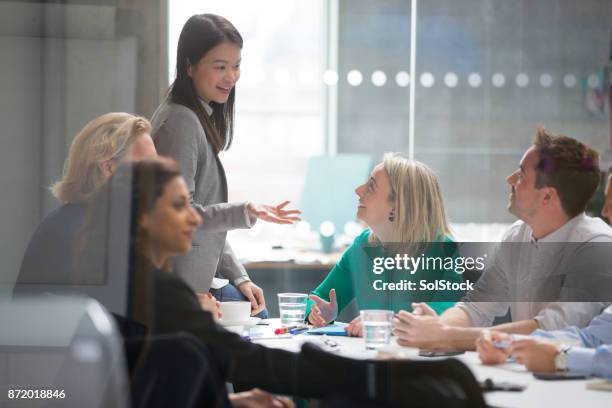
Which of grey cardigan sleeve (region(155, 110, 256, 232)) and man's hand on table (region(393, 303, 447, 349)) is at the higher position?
grey cardigan sleeve (region(155, 110, 256, 232))

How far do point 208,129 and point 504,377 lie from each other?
3.17 ft

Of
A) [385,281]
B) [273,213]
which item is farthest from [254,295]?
[385,281]

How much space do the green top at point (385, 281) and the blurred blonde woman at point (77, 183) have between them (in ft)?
2.19

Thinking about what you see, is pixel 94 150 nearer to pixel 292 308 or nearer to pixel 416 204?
pixel 292 308

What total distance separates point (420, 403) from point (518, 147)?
2.68 ft

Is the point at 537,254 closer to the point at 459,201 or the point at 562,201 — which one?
the point at 562,201

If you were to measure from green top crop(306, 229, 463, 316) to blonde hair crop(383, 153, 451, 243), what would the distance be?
44 mm

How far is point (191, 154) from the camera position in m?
2.24

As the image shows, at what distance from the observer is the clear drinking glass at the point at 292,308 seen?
2.46m

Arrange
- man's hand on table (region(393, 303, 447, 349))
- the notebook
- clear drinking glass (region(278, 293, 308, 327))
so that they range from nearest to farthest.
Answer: man's hand on table (region(393, 303, 447, 349)) < the notebook < clear drinking glass (region(278, 293, 308, 327))

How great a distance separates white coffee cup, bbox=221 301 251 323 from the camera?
7.54ft

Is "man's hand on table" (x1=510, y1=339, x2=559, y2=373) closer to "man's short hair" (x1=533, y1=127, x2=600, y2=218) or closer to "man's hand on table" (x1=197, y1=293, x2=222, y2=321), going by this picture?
"man's short hair" (x1=533, y1=127, x2=600, y2=218)

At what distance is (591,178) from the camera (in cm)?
225

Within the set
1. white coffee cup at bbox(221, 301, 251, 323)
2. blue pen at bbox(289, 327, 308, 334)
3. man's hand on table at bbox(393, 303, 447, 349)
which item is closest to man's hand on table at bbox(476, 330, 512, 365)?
man's hand on table at bbox(393, 303, 447, 349)
